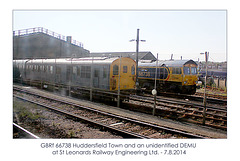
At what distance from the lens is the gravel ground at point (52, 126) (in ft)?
21.1

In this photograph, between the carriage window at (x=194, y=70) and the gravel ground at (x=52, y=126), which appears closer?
the gravel ground at (x=52, y=126)

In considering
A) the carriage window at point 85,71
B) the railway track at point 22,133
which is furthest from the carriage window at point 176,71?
the railway track at point 22,133

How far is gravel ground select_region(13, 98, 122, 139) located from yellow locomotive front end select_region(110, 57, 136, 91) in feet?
14.3

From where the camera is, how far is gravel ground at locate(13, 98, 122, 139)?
21.1 feet

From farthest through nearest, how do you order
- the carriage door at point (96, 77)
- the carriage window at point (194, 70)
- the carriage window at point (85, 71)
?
the carriage window at point (194, 70)
the carriage window at point (85, 71)
the carriage door at point (96, 77)

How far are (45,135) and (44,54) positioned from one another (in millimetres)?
15880

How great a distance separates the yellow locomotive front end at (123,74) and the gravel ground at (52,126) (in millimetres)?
4360

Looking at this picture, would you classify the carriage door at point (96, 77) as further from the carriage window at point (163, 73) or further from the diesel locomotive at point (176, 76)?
the carriage window at point (163, 73)

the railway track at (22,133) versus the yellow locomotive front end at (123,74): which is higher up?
the yellow locomotive front end at (123,74)

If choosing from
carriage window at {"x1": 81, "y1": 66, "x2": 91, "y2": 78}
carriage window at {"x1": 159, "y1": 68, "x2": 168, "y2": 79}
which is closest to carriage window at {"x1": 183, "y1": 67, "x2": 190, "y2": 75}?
carriage window at {"x1": 159, "y1": 68, "x2": 168, "y2": 79}

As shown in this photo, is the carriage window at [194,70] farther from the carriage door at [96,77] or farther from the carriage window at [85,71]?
the carriage window at [85,71]

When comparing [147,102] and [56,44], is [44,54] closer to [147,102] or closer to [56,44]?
[56,44]

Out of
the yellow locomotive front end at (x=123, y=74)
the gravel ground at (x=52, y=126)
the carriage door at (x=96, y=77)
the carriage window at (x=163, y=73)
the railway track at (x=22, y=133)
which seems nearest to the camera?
the railway track at (x=22, y=133)

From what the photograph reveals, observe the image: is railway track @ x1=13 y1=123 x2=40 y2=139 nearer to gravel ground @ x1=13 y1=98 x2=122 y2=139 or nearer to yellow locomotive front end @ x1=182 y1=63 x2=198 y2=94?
gravel ground @ x1=13 y1=98 x2=122 y2=139
